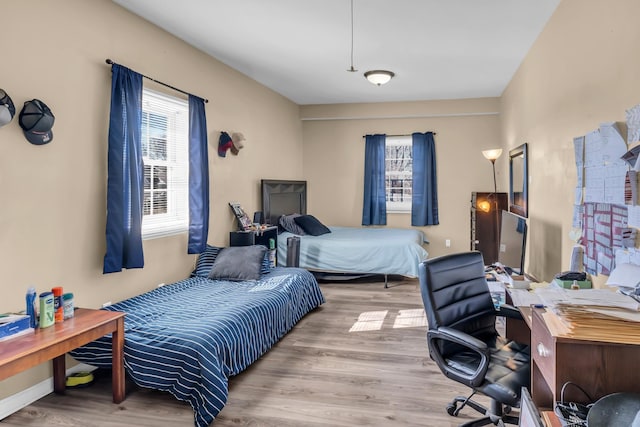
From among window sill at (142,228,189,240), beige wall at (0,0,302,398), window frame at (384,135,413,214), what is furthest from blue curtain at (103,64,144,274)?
window frame at (384,135,413,214)

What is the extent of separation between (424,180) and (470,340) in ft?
16.3

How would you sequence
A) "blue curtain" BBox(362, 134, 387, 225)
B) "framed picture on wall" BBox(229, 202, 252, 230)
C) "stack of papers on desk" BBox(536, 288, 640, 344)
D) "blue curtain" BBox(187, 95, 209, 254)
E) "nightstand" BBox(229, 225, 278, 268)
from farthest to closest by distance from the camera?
"blue curtain" BBox(362, 134, 387, 225) < "framed picture on wall" BBox(229, 202, 252, 230) < "nightstand" BBox(229, 225, 278, 268) < "blue curtain" BBox(187, 95, 209, 254) < "stack of papers on desk" BBox(536, 288, 640, 344)

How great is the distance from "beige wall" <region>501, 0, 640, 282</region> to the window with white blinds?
3179 millimetres

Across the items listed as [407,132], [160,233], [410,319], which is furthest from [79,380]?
[407,132]

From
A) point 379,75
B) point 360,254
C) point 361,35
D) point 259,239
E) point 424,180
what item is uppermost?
point 361,35

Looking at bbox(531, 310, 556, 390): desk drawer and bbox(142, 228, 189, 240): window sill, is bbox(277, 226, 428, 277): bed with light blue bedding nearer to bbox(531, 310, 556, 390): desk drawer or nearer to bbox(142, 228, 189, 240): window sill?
bbox(142, 228, 189, 240): window sill

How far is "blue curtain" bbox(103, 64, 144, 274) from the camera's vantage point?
305 cm

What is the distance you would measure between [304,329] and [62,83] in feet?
8.85

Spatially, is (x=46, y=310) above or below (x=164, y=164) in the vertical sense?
below

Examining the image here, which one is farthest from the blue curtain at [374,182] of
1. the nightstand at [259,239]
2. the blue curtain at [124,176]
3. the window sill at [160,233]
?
the blue curtain at [124,176]

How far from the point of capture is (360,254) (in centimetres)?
541

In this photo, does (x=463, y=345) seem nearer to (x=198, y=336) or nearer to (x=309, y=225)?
(x=198, y=336)

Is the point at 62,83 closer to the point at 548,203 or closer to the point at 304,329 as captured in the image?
the point at 304,329

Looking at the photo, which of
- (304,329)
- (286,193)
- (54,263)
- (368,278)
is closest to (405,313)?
(304,329)
